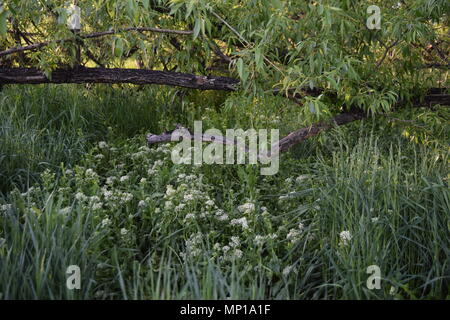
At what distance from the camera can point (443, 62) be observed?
14.4 ft

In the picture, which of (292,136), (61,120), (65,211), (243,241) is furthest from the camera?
(61,120)

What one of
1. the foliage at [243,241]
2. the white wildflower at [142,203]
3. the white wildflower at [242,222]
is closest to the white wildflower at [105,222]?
the foliage at [243,241]

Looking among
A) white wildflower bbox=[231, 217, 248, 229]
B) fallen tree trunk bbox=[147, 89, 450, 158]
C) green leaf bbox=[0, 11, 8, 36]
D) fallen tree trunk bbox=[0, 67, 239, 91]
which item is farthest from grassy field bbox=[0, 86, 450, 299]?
green leaf bbox=[0, 11, 8, 36]

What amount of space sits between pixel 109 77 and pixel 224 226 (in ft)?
6.50

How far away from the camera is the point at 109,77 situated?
4438 mm

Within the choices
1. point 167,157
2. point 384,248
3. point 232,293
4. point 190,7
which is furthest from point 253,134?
point 232,293

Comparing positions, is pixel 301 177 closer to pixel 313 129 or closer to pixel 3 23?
pixel 313 129

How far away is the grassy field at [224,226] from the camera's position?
91.7 inches

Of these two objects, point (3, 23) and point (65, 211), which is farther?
point (3, 23)

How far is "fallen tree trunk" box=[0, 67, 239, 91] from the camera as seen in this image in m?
4.38

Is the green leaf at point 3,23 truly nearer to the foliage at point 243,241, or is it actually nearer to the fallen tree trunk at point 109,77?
the foliage at point 243,241

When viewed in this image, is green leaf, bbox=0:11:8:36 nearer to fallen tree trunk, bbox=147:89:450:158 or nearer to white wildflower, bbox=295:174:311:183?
fallen tree trunk, bbox=147:89:450:158

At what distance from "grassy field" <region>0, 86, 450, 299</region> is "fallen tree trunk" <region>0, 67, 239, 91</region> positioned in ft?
1.03

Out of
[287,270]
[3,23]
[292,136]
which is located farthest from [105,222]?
[292,136]
